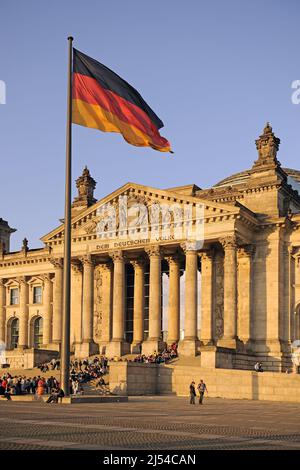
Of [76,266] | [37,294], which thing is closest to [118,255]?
[76,266]

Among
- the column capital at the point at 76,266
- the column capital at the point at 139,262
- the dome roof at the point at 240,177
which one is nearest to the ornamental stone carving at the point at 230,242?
the column capital at the point at 139,262

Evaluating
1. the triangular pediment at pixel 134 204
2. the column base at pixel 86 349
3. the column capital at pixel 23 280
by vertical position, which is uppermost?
the triangular pediment at pixel 134 204

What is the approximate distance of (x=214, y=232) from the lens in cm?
6481

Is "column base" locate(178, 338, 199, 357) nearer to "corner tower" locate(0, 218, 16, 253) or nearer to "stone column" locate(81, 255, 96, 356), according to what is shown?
"stone column" locate(81, 255, 96, 356)

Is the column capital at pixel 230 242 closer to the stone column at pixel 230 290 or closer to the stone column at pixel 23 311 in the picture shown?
the stone column at pixel 230 290

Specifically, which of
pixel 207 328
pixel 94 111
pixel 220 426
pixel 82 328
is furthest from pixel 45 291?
pixel 220 426

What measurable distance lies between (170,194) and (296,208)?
15607 mm

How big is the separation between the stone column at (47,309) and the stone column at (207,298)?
69.1ft

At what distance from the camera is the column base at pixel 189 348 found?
62781 millimetres

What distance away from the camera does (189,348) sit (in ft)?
207

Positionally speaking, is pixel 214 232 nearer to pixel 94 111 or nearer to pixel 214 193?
pixel 214 193

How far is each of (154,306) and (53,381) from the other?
19497mm

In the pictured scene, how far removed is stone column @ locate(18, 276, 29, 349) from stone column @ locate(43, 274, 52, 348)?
3284 mm

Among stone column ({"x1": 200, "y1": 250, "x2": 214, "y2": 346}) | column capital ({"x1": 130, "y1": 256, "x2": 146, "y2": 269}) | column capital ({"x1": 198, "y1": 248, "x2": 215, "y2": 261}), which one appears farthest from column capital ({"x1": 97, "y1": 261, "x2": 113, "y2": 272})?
column capital ({"x1": 198, "y1": 248, "x2": 215, "y2": 261})
